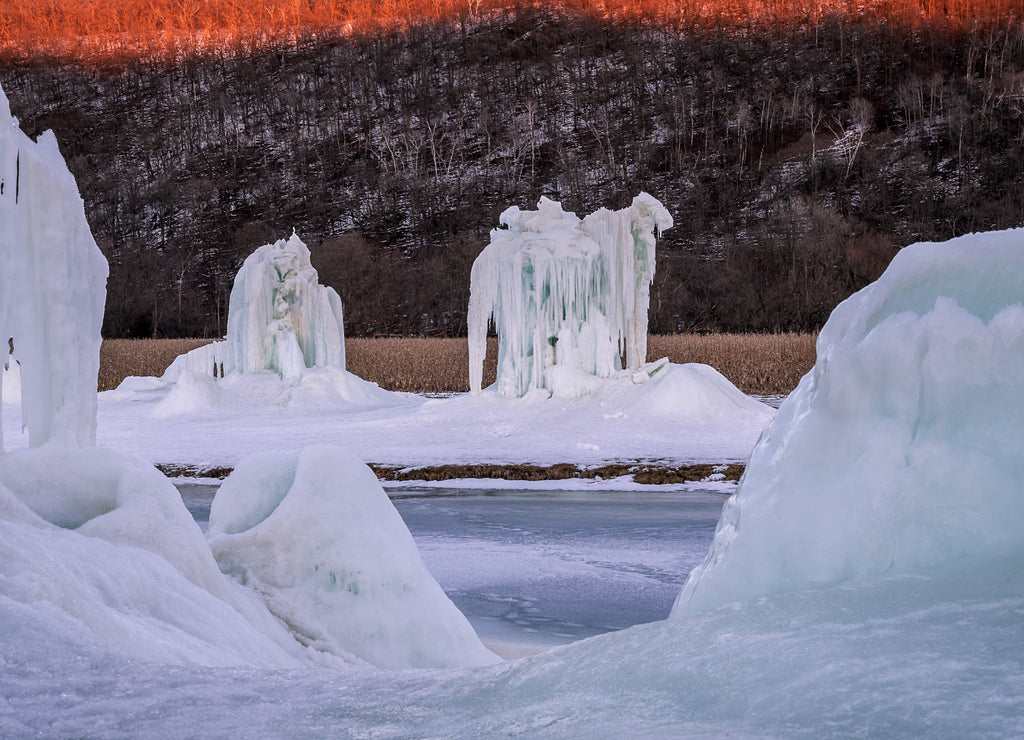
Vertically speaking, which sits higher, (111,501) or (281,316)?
(281,316)

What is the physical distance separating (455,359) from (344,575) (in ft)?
116

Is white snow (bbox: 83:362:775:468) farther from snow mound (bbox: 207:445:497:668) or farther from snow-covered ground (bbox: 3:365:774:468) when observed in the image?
snow mound (bbox: 207:445:497:668)

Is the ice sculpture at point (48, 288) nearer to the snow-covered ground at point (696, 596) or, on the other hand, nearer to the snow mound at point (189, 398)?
the snow-covered ground at point (696, 596)

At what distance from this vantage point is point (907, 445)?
3117mm

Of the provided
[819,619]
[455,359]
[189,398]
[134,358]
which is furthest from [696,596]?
[134,358]

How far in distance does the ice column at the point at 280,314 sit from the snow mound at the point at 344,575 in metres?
20.4

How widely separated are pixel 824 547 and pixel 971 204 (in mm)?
77020

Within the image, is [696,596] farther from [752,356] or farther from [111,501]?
[752,356]

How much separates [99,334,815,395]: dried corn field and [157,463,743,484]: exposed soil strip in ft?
52.6

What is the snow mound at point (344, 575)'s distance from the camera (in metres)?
5.39

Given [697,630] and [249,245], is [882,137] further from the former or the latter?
[697,630]

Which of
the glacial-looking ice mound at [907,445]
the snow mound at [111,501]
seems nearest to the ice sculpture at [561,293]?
the snow mound at [111,501]

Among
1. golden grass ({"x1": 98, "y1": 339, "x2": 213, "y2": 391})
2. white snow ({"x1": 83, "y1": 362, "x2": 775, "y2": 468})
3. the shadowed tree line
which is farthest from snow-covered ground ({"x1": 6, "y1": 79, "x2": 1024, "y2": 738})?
the shadowed tree line

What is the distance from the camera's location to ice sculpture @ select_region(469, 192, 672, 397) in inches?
841
